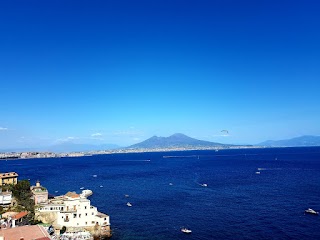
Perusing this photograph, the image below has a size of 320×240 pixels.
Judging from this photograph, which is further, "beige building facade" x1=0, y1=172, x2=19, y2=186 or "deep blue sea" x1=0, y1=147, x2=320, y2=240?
"beige building facade" x1=0, y1=172, x2=19, y2=186

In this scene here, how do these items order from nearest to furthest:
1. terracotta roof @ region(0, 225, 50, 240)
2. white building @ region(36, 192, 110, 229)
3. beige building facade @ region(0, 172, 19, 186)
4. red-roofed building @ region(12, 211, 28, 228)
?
1. terracotta roof @ region(0, 225, 50, 240)
2. red-roofed building @ region(12, 211, 28, 228)
3. white building @ region(36, 192, 110, 229)
4. beige building facade @ region(0, 172, 19, 186)

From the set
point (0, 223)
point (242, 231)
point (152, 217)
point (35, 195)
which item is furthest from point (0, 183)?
point (242, 231)

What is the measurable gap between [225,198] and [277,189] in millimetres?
25813

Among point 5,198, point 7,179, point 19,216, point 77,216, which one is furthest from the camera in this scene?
point 7,179

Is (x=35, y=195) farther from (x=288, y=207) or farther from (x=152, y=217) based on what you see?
(x=288, y=207)

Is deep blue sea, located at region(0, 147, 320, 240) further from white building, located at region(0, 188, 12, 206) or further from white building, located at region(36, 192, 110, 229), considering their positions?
white building, located at region(0, 188, 12, 206)

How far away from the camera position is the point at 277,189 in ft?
353

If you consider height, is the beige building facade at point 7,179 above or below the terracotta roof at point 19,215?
above

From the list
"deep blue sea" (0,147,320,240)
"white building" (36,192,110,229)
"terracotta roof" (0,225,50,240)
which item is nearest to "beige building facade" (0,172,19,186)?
"deep blue sea" (0,147,320,240)

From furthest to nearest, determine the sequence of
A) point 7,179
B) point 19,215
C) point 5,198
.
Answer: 1. point 7,179
2. point 5,198
3. point 19,215

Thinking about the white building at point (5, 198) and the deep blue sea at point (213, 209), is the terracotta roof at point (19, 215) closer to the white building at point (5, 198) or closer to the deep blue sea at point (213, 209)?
the white building at point (5, 198)

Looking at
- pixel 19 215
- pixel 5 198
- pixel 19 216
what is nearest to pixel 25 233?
pixel 19 216

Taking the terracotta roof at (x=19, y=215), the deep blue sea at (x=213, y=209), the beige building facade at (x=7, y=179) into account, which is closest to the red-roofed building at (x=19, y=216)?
the terracotta roof at (x=19, y=215)

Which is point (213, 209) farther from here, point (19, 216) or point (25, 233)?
point (25, 233)
